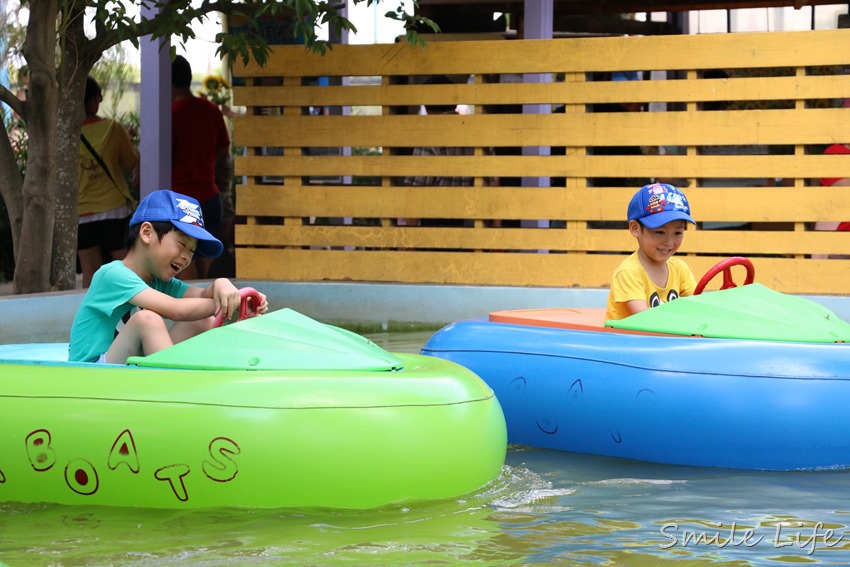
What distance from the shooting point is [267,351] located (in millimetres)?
4230

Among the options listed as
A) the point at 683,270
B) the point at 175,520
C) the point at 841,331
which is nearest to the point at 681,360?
the point at 841,331

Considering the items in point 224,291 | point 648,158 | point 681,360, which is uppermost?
point 648,158

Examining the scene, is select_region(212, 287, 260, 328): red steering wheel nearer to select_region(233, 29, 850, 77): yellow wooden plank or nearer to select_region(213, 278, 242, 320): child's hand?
select_region(213, 278, 242, 320): child's hand

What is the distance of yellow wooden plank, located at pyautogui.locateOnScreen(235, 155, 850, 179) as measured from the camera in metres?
8.60

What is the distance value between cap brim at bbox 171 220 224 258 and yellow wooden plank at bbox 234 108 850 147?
4.62 m

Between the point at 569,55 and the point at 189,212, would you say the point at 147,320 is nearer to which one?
the point at 189,212

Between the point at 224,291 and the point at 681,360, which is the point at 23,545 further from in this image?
the point at 681,360

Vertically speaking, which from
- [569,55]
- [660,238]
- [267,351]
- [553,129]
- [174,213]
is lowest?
[267,351]

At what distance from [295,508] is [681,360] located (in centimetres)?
172

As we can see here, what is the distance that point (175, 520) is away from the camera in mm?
3967

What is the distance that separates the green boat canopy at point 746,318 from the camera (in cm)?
496

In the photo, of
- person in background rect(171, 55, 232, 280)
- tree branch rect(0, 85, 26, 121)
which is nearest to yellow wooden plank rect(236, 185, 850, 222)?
person in background rect(171, 55, 232, 280)

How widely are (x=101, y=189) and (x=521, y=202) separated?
3.14 m

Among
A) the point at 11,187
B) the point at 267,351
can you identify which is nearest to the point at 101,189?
the point at 11,187
